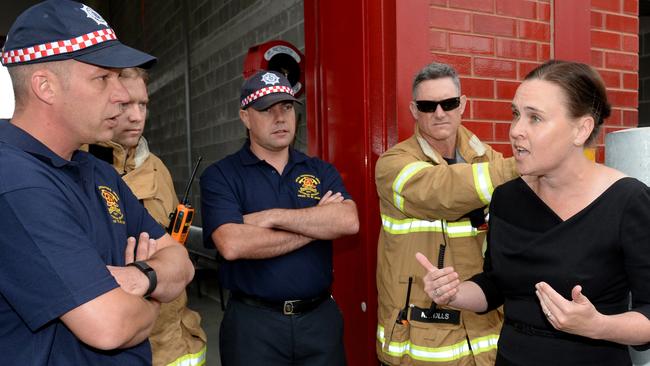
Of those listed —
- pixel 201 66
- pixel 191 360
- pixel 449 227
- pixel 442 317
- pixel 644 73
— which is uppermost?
pixel 201 66

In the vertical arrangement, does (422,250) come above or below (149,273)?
below

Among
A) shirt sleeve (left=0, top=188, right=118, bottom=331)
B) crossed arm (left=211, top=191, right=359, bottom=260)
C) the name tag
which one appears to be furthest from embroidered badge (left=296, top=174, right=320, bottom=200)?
shirt sleeve (left=0, top=188, right=118, bottom=331)

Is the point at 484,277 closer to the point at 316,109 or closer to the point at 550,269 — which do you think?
the point at 550,269

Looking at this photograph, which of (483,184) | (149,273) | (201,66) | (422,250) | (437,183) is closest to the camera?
(149,273)

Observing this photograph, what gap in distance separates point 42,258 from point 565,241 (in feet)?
Result: 4.72

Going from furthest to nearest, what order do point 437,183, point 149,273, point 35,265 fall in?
point 437,183 → point 149,273 → point 35,265

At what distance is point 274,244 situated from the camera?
250cm

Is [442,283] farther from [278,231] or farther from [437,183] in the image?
[278,231]

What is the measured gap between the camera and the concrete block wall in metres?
4.63

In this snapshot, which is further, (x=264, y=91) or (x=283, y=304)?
(x=264, y=91)

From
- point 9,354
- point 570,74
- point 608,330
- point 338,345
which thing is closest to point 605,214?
point 608,330

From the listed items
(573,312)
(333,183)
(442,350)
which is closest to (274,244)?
(333,183)

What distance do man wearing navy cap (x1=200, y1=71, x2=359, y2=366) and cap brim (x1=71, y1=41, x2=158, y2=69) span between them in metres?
1.10

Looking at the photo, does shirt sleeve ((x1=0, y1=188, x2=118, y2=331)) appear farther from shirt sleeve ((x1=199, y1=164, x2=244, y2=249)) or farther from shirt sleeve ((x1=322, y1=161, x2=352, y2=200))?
shirt sleeve ((x1=322, y1=161, x2=352, y2=200))
